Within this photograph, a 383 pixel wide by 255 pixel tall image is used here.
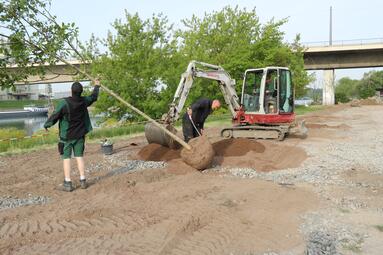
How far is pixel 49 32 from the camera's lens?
8.88m

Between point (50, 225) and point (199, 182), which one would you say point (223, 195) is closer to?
point (199, 182)

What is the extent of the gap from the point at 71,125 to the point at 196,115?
3.88 m

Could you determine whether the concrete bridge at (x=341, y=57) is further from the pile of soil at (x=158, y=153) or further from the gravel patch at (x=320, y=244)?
the gravel patch at (x=320, y=244)

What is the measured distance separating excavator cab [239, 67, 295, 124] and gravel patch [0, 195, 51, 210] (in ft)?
29.3

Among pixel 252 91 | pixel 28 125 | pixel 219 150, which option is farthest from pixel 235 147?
pixel 28 125

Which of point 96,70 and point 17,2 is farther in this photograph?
point 96,70

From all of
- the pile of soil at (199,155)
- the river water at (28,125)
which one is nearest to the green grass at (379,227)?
the pile of soil at (199,155)

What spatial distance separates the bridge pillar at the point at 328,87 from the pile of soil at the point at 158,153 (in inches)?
1761

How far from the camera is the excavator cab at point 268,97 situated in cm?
1376

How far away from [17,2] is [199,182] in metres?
5.50

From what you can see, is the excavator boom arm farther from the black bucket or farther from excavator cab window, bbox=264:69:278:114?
the black bucket

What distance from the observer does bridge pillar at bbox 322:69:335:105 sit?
167 ft

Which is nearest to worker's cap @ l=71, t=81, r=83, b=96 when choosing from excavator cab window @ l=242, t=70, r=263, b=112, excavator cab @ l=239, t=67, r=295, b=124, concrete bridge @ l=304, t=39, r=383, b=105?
excavator cab @ l=239, t=67, r=295, b=124

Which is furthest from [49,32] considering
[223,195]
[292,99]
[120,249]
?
[292,99]
